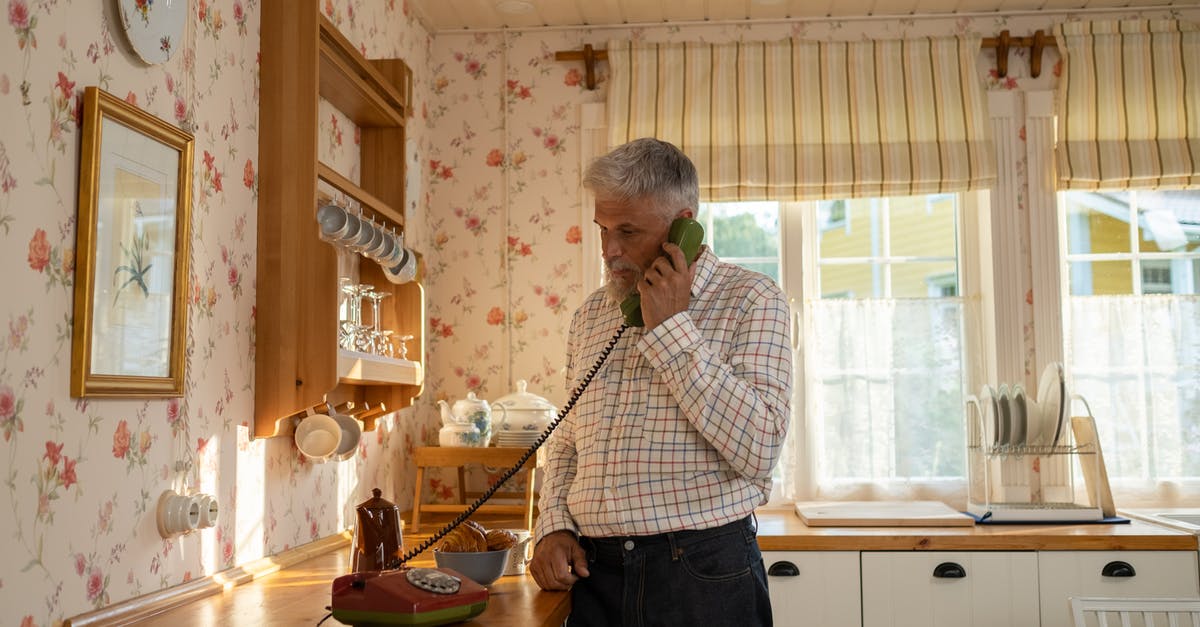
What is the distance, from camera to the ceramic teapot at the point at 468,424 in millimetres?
3252

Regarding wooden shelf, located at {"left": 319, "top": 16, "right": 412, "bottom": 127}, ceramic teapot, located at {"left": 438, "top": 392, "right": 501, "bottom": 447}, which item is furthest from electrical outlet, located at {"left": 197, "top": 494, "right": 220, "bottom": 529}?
ceramic teapot, located at {"left": 438, "top": 392, "right": 501, "bottom": 447}

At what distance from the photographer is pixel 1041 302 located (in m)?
3.64

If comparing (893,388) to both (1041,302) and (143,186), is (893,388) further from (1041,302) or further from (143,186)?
(143,186)

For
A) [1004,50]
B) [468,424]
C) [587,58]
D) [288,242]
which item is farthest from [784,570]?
[1004,50]

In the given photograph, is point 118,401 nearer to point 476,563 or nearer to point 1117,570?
point 476,563

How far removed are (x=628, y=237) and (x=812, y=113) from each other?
2.14m

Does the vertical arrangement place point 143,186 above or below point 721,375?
above

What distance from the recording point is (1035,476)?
11.8 feet

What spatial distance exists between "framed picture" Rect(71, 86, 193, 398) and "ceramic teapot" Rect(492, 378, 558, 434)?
4.89ft

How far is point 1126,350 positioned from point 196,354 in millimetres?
3053

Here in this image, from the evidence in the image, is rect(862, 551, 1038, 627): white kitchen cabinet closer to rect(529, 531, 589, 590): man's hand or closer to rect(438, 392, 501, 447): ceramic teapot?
rect(438, 392, 501, 447): ceramic teapot

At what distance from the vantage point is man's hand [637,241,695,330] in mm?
1631

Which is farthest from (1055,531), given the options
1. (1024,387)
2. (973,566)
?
(1024,387)

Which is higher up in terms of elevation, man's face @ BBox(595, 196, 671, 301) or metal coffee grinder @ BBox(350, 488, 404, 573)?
man's face @ BBox(595, 196, 671, 301)
